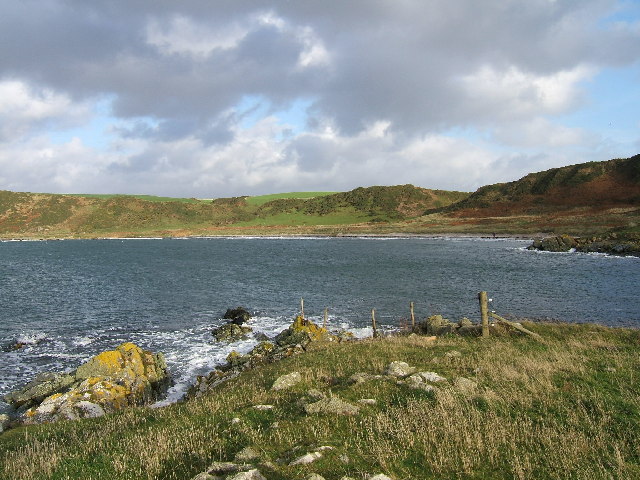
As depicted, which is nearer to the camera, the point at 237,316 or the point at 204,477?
the point at 204,477

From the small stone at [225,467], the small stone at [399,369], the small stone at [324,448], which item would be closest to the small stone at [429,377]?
the small stone at [399,369]

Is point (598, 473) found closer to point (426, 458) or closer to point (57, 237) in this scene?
point (426, 458)

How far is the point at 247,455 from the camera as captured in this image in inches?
364

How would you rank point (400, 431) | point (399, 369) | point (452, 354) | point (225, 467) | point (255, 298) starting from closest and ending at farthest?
point (225, 467) < point (400, 431) < point (399, 369) < point (452, 354) < point (255, 298)

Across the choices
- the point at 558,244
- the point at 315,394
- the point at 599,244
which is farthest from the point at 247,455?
the point at 558,244

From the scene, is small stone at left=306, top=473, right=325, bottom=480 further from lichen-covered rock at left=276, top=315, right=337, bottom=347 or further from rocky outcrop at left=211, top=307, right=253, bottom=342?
rocky outcrop at left=211, top=307, right=253, bottom=342

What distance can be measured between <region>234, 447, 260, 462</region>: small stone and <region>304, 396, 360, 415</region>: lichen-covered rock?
114 inches

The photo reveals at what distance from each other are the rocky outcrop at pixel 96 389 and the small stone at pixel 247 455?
12.2m

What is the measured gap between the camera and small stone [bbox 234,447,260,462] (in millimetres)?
9117

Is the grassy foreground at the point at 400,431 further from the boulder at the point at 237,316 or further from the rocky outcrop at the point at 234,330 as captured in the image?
the boulder at the point at 237,316

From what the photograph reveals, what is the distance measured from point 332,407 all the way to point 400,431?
2.41m

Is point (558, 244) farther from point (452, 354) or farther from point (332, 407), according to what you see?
point (332, 407)

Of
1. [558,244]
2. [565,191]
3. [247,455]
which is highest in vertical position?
[565,191]

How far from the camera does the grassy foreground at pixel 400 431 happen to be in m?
8.93
